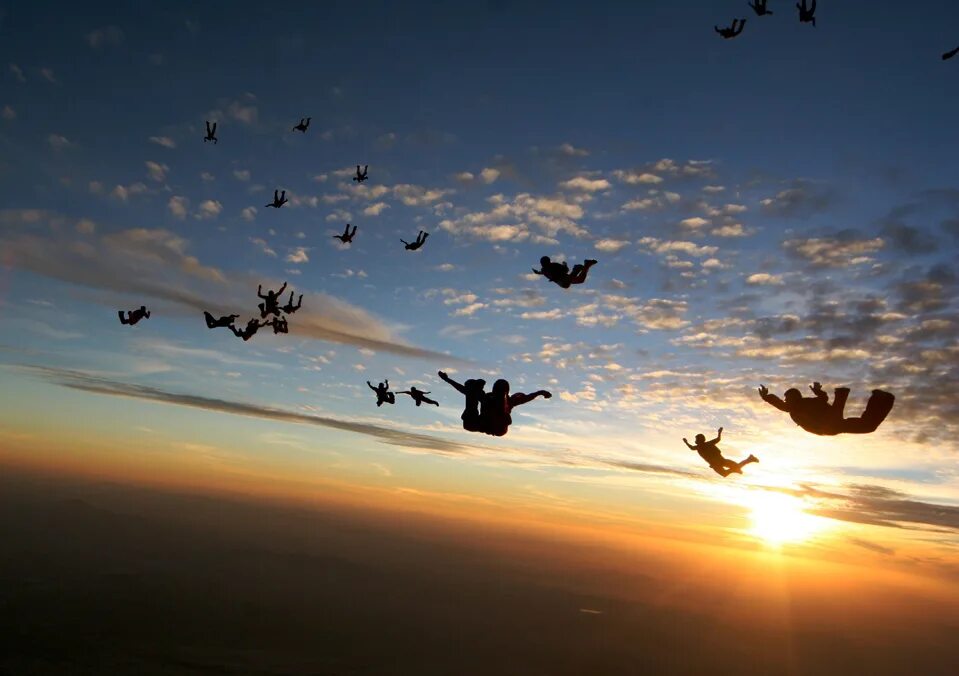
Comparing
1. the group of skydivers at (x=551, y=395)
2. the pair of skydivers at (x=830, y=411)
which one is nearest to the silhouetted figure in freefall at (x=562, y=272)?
the group of skydivers at (x=551, y=395)

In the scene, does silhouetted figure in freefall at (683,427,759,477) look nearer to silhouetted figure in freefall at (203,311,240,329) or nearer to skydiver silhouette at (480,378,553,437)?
skydiver silhouette at (480,378,553,437)

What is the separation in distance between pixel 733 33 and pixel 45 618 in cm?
24803

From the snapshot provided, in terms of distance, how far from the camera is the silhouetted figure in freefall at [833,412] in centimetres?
754

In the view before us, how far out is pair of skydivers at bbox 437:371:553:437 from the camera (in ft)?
35.3

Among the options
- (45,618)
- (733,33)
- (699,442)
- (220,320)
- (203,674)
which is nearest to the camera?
(733,33)

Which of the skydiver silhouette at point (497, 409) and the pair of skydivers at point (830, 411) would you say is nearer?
the pair of skydivers at point (830, 411)

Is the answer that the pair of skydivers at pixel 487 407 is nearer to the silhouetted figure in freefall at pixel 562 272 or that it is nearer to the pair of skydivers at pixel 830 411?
the silhouetted figure in freefall at pixel 562 272

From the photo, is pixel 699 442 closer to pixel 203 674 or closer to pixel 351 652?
pixel 203 674

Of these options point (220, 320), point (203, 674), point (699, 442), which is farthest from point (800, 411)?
point (203, 674)

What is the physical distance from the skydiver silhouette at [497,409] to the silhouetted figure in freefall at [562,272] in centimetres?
238

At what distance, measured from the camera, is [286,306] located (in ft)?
48.8

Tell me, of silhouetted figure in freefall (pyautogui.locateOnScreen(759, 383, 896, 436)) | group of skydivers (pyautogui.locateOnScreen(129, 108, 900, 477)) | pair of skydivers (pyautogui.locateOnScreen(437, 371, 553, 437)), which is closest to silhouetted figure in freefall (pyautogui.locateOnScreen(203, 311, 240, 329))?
group of skydivers (pyautogui.locateOnScreen(129, 108, 900, 477))

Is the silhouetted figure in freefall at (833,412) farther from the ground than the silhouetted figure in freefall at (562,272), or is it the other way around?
the silhouetted figure in freefall at (562,272)

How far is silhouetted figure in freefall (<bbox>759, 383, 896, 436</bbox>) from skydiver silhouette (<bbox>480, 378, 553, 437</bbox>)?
4.41 m
